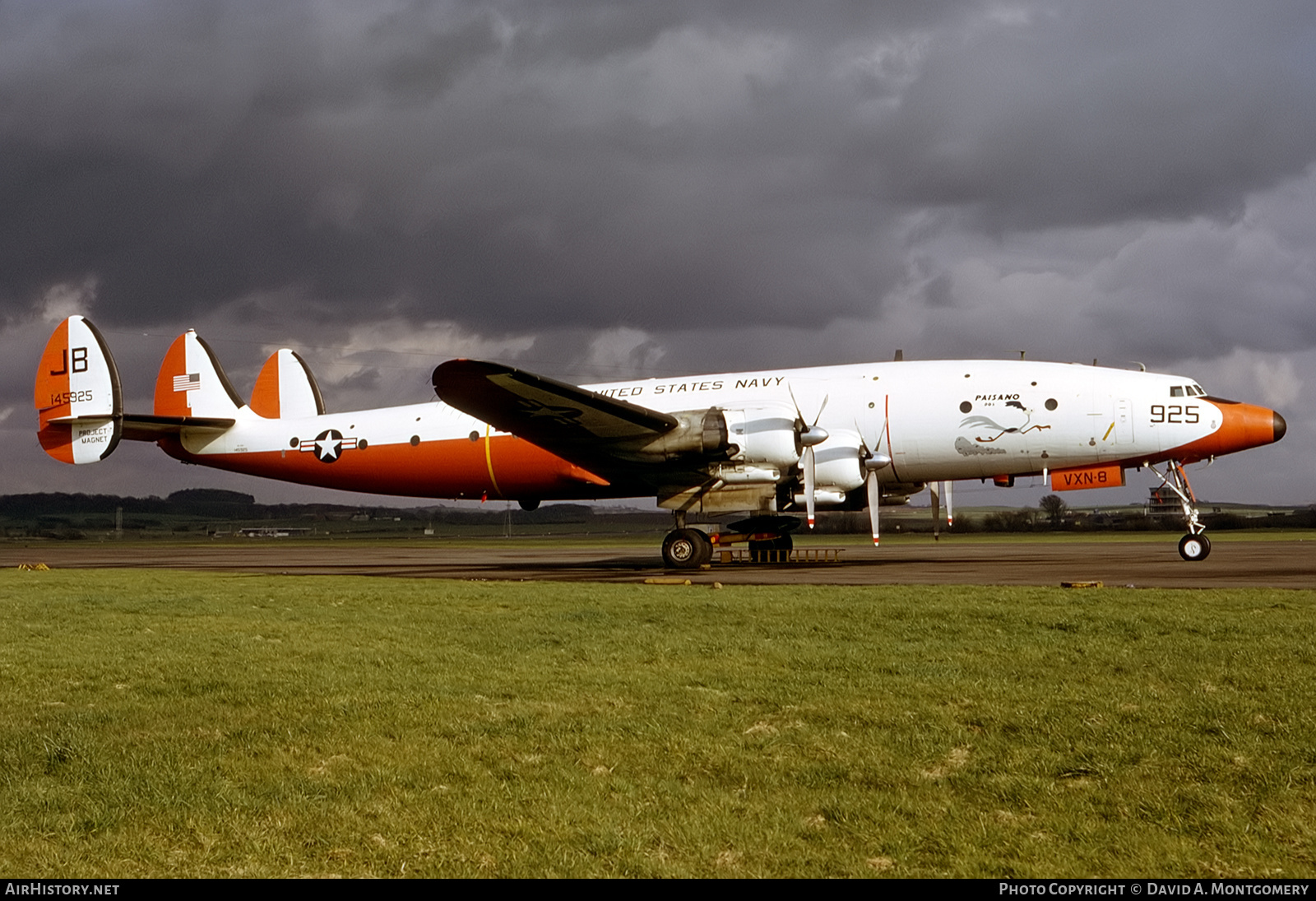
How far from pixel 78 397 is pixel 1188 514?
107ft

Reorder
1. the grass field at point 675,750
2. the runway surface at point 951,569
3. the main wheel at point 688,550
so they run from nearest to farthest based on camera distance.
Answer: the grass field at point 675,750
the runway surface at point 951,569
the main wheel at point 688,550

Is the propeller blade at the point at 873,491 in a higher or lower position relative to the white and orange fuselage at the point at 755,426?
lower

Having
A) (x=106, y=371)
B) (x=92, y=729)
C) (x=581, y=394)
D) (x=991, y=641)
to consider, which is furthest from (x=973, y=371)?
(x=106, y=371)

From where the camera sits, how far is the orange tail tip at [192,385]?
113ft

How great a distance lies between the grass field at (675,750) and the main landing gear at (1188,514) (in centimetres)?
1449

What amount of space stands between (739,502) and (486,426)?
8314 millimetres

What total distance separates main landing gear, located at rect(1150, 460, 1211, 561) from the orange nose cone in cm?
97

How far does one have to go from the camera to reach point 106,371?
107ft

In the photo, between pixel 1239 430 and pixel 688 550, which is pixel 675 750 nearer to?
pixel 688 550

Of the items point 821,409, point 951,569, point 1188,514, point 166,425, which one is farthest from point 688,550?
point 166,425

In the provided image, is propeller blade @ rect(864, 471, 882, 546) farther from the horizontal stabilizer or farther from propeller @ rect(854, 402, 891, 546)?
the horizontal stabilizer

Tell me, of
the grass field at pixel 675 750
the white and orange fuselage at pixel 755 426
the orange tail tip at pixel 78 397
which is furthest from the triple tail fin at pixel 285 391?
the grass field at pixel 675 750

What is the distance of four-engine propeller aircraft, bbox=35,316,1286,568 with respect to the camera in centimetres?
2467

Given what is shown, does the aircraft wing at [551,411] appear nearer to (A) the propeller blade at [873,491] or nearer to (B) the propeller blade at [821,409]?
(B) the propeller blade at [821,409]
